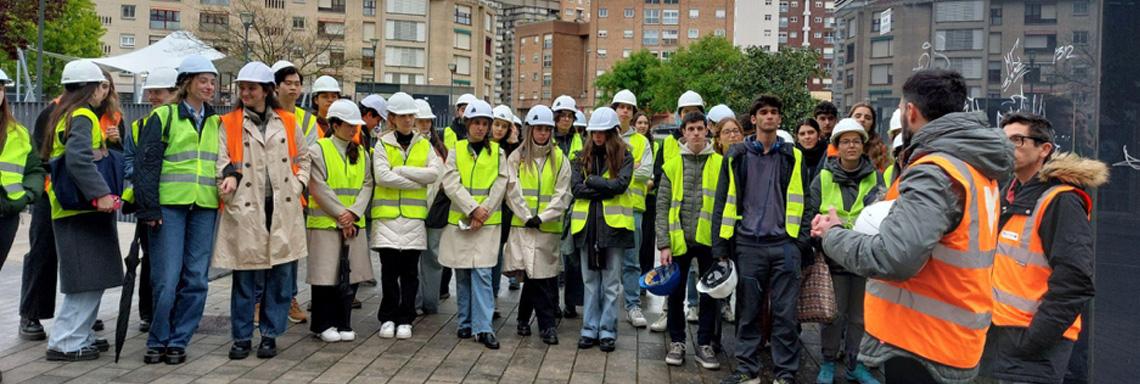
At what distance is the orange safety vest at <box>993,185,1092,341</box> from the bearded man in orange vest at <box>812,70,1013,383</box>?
969 mm

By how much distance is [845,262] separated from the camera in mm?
3500

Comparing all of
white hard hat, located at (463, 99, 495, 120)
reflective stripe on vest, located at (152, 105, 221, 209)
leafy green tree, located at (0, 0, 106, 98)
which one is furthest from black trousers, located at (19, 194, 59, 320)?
leafy green tree, located at (0, 0, 106, 98)

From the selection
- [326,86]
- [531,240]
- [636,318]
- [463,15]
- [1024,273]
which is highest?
[463,15]

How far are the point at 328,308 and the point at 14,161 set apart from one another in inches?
96.5

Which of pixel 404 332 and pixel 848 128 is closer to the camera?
pixel 848 128

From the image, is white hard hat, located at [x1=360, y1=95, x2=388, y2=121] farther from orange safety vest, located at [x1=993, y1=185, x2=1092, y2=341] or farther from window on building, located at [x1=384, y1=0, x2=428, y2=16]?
window on building, located at [x1=384, y1=0, x2=428, y2=16]

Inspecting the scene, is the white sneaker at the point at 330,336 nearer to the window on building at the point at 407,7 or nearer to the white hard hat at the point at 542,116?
the white hard hat at the point at 542,116

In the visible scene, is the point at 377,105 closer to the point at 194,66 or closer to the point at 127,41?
the point at 194,66

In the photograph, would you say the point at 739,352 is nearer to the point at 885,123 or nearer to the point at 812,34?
the point at 885,123

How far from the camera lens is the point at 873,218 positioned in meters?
3.56

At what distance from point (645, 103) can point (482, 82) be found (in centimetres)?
1467

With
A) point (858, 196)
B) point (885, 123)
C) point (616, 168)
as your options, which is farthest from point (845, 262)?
point (885, 123)

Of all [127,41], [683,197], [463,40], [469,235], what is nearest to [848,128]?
[683,197]

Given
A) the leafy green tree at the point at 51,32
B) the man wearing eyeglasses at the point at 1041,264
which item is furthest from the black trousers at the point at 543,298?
the leafy green tree at the point at 51,32
